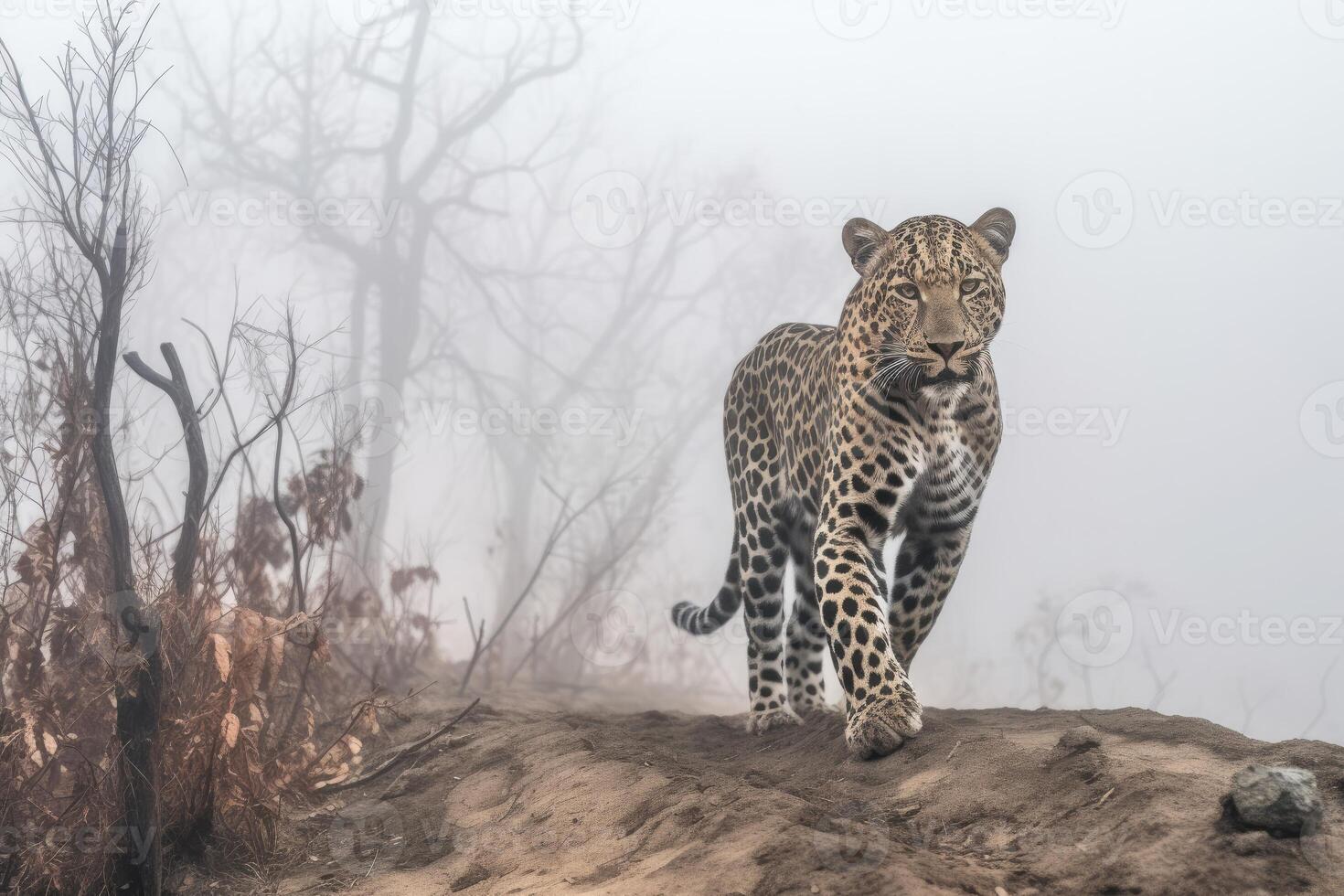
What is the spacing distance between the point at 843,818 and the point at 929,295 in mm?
2318

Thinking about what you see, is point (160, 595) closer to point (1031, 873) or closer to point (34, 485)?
point (34, 485)

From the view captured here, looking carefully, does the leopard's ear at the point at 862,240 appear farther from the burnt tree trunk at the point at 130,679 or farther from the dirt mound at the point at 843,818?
the burnt tree trunk at the point at 130,679

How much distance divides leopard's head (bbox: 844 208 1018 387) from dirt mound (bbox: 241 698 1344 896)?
1.57 meters

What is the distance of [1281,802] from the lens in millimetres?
3277

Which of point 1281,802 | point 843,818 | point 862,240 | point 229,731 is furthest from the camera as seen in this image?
point 862,240

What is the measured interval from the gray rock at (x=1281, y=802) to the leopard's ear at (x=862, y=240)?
9.75 feet

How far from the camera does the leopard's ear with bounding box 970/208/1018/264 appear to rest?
5.53 metres

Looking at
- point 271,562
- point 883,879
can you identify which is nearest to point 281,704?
point 271,562

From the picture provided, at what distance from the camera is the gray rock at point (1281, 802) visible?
3273 millimetres
